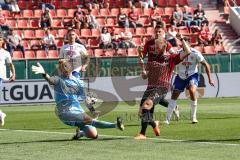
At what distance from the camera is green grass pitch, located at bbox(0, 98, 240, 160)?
1290cm

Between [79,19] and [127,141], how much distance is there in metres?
24.0

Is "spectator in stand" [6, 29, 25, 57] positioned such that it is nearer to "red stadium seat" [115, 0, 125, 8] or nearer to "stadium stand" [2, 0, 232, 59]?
"stadium stand" [2, 0, 232, 59]

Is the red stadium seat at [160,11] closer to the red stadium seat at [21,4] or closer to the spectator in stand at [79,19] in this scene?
the spectator in stand at [79,19]

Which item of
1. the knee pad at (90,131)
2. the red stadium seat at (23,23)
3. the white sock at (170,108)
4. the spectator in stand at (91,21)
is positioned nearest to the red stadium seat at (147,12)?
the spectator in stand at (91,21)

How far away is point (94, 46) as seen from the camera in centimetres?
3791

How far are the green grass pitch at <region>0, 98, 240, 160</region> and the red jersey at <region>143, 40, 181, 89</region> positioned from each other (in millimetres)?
1088

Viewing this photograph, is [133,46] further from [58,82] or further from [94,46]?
[58,82]

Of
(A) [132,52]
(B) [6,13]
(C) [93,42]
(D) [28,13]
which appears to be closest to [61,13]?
(D) [28,13]

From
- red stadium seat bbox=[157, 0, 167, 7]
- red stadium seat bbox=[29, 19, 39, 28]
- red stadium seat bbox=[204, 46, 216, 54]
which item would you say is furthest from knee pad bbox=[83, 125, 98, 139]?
red stadium seat bbox=[157, 0, 167, 7]

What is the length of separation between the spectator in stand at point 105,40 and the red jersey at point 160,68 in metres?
19.6

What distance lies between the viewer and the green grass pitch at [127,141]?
12.9 meters

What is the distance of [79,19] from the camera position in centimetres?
3891

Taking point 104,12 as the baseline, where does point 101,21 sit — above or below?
below

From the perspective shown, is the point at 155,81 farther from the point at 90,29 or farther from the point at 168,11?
the point at 168,11
